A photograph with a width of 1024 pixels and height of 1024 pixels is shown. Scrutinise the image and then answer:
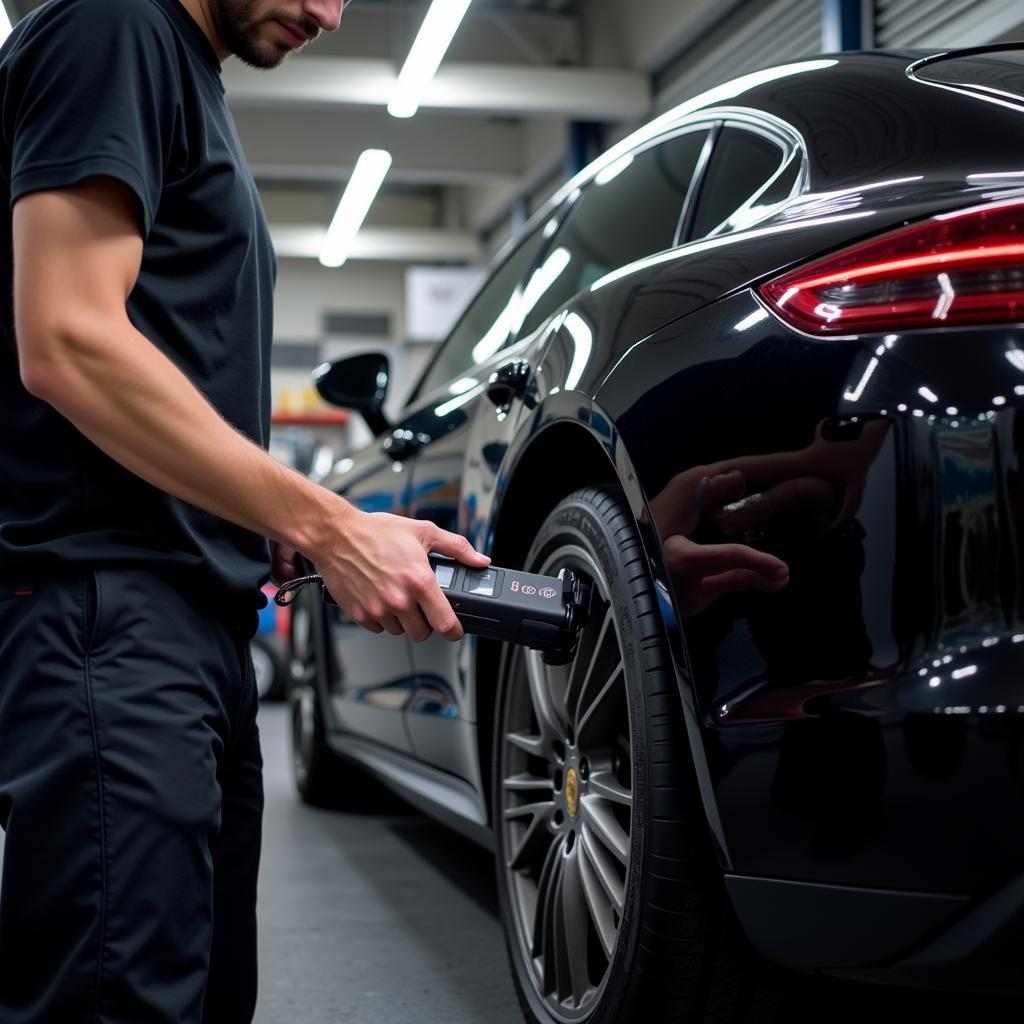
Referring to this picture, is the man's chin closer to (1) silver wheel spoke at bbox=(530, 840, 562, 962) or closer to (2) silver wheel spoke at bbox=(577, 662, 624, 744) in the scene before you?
(2) silver wheel spoke at bbox=(577, 662, 624, 744)

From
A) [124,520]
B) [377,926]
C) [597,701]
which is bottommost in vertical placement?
[377,926]

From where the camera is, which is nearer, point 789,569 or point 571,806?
point 789,569

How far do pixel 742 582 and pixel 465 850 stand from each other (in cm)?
231

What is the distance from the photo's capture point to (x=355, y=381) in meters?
3.14

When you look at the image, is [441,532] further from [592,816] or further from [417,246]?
[417,246]

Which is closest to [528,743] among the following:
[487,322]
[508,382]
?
[508,382]

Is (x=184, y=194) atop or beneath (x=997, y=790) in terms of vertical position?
atop

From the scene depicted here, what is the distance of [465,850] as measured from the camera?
3.48 m

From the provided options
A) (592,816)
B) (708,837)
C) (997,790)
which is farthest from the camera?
(592,816)

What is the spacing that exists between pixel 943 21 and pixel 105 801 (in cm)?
625

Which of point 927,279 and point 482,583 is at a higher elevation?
point 927,279

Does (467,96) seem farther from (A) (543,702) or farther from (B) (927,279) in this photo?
(B) (927,279)

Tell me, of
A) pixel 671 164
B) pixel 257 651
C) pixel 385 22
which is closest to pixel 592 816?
pixel 671 164

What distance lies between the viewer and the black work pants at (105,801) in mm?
1131
